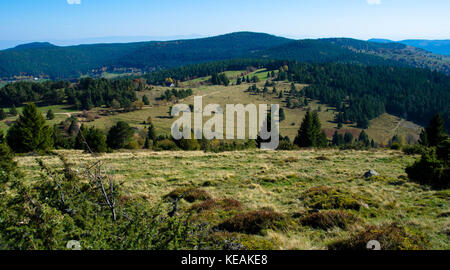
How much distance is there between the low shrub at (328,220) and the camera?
30.5 feet

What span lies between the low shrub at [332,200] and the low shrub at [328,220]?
1.77 m

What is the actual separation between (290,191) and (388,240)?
838 cm

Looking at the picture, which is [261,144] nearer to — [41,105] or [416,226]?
[416,226]

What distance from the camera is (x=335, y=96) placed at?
160m

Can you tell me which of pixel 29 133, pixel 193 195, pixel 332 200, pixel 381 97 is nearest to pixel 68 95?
pixel 29 133

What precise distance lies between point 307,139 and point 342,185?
112ft

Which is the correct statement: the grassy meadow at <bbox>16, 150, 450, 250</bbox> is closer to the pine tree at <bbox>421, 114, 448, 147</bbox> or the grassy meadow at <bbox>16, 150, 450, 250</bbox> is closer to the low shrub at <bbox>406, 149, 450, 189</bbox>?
the low shrub at <bbox>406, 149, 450, 189</bbox>

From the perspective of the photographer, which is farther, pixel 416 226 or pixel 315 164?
pixel 315 164

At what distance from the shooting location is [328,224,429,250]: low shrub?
676cm

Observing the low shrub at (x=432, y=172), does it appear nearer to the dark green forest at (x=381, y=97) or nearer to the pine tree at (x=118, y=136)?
the pine tree at (x=118, y=136)

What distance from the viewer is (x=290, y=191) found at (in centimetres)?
1537

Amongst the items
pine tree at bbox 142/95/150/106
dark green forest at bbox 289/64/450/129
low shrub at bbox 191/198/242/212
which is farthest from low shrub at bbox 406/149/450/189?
dark green forest at bbox 289/64/450/129

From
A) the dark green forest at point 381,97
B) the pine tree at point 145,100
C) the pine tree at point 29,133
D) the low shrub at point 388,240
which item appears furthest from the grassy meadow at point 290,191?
the dark green forest at point 381,97

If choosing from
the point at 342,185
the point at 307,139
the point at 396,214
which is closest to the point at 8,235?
the point at 396,214
